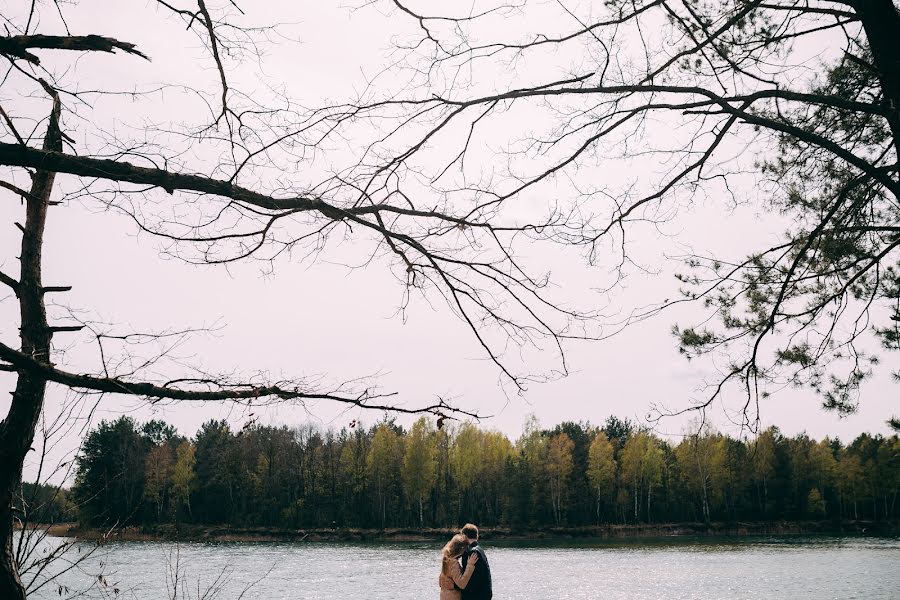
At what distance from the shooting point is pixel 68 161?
2.69 meters

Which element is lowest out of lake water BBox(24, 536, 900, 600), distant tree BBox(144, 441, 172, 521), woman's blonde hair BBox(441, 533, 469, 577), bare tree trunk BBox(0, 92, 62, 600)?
lake water BBox(24, 536, 900, 600)

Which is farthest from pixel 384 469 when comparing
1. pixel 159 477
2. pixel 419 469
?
pixel 159 477

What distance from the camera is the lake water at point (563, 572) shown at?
21.5m

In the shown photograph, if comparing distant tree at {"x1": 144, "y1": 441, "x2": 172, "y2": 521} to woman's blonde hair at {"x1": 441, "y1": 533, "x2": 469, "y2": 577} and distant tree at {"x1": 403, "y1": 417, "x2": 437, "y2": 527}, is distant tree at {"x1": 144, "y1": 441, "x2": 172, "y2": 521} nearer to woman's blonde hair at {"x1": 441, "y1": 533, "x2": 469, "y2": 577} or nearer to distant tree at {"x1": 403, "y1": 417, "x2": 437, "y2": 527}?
distant tree at {"x1": 403, "y1": 417, "x2": 437, "y2": 527}

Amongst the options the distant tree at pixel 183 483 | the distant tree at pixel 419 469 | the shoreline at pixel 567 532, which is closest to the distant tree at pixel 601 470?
the shoreline at pixel 567 532

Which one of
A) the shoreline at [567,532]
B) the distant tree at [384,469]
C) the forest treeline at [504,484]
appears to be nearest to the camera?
the shoreline at [567,532]

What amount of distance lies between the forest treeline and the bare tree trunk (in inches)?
2128

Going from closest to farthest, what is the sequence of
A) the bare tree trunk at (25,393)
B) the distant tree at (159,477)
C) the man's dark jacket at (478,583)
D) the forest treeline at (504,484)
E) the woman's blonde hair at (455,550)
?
the bare tree trunk at (25,393)
the man's dark jacket at (478,583)
the woman's blonde hair at (455,550)
the distant tree at (159,477)
the forest treeline at (504,484)

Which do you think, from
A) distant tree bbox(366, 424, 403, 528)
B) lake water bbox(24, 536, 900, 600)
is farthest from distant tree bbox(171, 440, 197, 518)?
lake water bbox(24, 536, 900, 600)

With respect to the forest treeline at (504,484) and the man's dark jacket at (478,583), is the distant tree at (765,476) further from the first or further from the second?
the man's dark jacket at (478,583)

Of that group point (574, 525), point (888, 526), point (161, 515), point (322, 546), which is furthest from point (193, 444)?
point (888, 526)

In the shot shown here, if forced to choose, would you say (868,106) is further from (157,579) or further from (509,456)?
(509,456)

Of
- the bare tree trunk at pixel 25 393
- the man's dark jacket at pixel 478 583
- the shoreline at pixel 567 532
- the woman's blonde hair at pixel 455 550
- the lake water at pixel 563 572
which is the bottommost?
the shoreline at pixel 567 532

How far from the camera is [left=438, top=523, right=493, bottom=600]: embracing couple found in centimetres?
618
